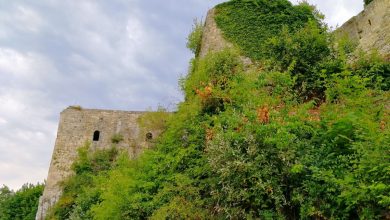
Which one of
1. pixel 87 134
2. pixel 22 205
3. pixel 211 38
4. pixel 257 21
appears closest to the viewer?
pixel 257 21

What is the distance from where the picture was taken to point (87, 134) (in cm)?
2245

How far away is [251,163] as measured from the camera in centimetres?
770

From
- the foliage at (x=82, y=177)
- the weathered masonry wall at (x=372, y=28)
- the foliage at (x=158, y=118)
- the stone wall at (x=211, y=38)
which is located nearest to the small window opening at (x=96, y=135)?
the foliage at (x=82, y=177)

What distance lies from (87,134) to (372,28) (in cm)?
1489

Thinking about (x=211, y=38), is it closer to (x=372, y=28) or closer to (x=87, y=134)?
(x=372, y=28)

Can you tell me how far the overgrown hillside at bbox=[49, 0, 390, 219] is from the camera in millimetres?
6660

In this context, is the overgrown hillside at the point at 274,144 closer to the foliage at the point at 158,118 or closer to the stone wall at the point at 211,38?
the stone wall at the point at 211,38

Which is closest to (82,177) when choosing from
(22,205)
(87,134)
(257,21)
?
(87,134)

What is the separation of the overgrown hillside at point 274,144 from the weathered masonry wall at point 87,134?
8864mm

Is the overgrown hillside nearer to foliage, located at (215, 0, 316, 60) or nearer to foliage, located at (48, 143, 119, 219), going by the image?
foliage, located at (215, 0, 316, 60)

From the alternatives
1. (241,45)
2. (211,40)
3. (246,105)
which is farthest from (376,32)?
(246,105)

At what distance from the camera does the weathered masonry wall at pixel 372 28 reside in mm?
13719

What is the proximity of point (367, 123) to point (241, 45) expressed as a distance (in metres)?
8.73

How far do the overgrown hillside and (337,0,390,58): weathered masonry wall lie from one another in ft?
3.01
